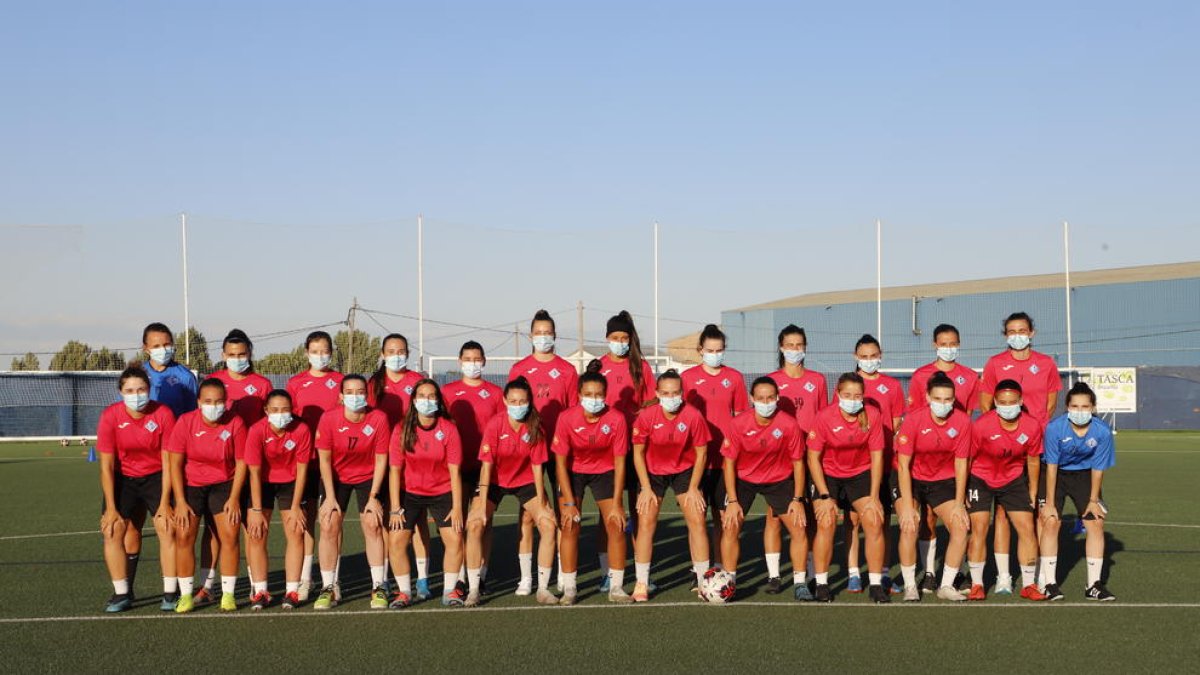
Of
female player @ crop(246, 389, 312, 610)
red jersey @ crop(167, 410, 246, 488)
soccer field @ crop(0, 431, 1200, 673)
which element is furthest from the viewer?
red jersey @ crop(167, 410, 246, 488)

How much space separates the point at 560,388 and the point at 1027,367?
4039mm

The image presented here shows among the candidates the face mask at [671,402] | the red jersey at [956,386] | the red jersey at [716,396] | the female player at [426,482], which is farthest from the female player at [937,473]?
the female player at [426,482]

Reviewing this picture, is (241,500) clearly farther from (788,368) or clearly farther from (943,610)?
(943,610)

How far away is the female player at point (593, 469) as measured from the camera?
8.48 meters

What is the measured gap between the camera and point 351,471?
861cm

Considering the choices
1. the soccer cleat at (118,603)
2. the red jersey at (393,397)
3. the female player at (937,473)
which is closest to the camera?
the soccer cleat at (118,603)

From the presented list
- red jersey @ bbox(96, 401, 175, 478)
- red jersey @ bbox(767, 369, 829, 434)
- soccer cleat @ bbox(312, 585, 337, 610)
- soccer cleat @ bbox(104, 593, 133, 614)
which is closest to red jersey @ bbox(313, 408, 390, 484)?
soccer cleat @ bbox(312, 585, 337, 610)

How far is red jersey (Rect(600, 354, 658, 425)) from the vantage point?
958 cm

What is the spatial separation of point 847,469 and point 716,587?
1.33m

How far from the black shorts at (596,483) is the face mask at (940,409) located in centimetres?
235

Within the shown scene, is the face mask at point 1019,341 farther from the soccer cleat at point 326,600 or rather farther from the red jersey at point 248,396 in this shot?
the red jersey at point 248,396

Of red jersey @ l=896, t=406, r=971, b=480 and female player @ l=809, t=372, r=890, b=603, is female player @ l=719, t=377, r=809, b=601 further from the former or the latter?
red jersey @ l=896, t=406, r=971, b=480

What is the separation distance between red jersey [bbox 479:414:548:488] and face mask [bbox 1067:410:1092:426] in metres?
3.81

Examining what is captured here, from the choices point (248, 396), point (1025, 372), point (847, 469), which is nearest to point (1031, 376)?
point (1025, 372)
